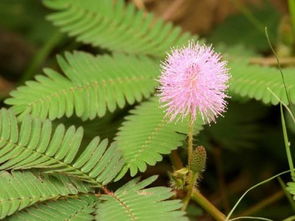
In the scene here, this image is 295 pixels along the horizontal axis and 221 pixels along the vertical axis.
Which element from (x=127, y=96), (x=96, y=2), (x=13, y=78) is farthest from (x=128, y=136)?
(x=13, y=78)

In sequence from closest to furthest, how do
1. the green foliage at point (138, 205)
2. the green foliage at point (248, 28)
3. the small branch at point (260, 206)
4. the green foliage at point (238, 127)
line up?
the green foliage at point (138, 205), the small branch at point (260, 206), the green foliage at point (238, 127), the green foliage at point (248, 28)

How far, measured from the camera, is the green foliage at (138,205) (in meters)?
1.28

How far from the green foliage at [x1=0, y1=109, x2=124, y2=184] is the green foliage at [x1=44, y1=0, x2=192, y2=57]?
0.62 meters

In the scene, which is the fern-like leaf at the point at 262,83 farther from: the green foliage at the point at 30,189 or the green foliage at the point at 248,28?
the green foliage at the point at 248,28

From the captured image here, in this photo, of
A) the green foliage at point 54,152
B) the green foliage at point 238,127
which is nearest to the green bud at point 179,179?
the green foliage at point 54,152

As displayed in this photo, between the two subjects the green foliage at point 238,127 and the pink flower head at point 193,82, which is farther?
the green foliage at point 238,127

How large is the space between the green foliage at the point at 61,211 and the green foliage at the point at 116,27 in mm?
805

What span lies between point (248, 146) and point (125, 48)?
0.69 m

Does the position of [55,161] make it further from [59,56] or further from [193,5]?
[193,5]

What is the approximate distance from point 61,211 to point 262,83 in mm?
743

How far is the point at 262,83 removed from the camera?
1768 mm

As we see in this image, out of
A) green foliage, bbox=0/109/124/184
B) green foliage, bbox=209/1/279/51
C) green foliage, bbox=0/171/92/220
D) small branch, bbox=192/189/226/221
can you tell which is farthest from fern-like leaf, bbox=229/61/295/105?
green foliage, bbox=209/1/279/51

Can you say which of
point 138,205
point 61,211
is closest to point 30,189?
point 61,211

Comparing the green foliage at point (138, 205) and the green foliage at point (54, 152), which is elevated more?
the green foliage at point (54, 152)
